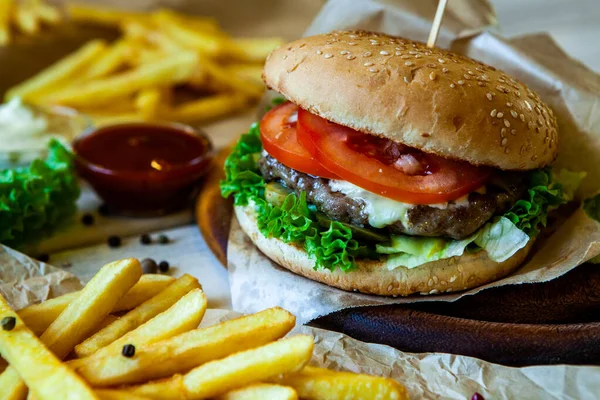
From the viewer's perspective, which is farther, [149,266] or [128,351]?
[149,266]

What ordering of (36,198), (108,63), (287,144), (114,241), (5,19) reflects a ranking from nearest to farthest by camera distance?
(287,144)
(36,198)
(114,241)
(108,63)
(5,19)

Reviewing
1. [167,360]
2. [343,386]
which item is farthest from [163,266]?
[343,386]

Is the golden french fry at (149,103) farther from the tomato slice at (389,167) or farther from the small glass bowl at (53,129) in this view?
the tomato slice at (389,167)

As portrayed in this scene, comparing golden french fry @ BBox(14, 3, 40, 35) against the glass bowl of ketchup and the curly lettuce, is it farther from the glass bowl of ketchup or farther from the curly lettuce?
the curly lettuce

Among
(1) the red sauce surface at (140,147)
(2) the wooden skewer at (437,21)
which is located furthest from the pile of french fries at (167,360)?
(2) the wooden skewer at (437,21)

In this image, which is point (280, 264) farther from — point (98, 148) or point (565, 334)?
point (98, 148)

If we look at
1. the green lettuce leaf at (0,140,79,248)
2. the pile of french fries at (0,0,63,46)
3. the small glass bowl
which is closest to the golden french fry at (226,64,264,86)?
the small glass bowl

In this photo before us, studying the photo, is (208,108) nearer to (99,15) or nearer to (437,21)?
(99,15)
